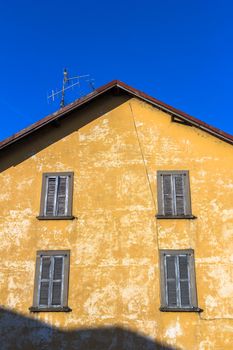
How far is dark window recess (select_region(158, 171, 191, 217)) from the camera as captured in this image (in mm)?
15156

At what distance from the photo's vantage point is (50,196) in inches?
620

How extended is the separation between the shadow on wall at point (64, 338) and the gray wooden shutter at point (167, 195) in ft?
13.7

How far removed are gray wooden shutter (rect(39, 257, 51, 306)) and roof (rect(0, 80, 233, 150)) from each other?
181 inches

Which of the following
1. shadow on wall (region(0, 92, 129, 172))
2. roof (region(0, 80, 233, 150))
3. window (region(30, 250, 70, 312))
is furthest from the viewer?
shadow on wall (region(0, 92, 129, 172))

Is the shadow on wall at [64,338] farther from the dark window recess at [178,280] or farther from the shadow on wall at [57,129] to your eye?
the shadow on wall at [57,129]

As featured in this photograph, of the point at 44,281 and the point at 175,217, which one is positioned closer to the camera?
the point at 44,281

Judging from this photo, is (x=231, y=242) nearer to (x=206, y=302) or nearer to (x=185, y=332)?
(x=206, y=302)

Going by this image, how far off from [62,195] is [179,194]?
4120 millimetres

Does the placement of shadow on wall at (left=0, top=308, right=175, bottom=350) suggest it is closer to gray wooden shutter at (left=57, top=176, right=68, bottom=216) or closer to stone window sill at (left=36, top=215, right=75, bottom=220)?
stone window sill at (left=36, top=215, right=75, bottom=220)

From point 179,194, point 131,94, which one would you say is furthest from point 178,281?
point 131,94

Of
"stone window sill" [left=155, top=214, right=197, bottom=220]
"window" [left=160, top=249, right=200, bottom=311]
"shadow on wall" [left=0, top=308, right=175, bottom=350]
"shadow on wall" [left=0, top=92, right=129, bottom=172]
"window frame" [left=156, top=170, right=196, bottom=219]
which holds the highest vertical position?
"shadow on wall" [left=0, top=92, right=129, bottom=172]

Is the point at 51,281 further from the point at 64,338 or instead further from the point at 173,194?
the point at 173,194

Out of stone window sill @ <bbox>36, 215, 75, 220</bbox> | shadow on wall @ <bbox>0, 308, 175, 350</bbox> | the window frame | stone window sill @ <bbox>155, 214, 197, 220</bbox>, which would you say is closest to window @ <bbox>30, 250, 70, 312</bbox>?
shadow on wall @ <bbox>0, 308, 175, 350</bbox>

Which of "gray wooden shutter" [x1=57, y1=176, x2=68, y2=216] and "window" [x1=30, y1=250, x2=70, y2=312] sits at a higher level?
"gray wooden shutter" [x1=57, y1=176, x2=68, y2=216]
